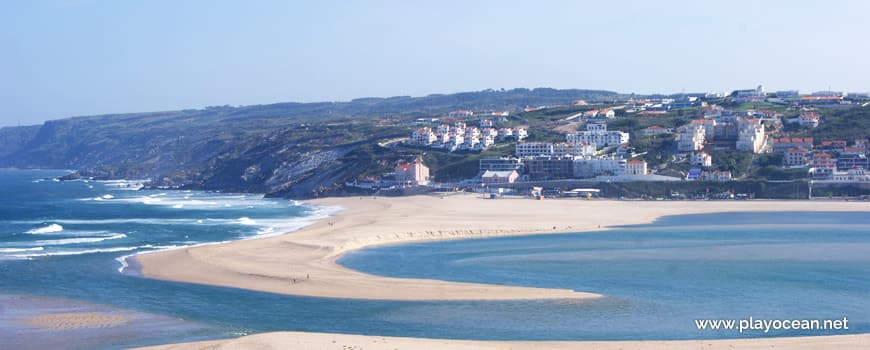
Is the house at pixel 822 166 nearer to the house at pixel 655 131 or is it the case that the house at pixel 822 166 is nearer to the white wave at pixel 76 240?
the house at pixel 655 131

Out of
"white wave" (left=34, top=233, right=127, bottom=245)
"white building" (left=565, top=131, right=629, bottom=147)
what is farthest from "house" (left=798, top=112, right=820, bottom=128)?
"white wave" (left=34, top=233, right=127, bottom=245)

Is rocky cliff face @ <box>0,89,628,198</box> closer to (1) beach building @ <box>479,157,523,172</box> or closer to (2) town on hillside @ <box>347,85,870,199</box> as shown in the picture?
(2) town on hillside @ <box>347,85,870,199</box>

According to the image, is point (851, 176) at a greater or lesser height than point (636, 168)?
lesser

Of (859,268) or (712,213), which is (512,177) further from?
(859,268)

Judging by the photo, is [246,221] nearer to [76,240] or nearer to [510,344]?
[76,240]

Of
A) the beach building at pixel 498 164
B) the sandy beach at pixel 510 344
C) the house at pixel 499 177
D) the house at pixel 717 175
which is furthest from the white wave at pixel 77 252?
the house at pixel 717 175

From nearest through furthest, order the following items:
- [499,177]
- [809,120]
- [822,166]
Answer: [822,166]
[499,177]
[809,120]

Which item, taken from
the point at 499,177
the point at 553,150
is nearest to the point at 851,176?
the point at 553,150
